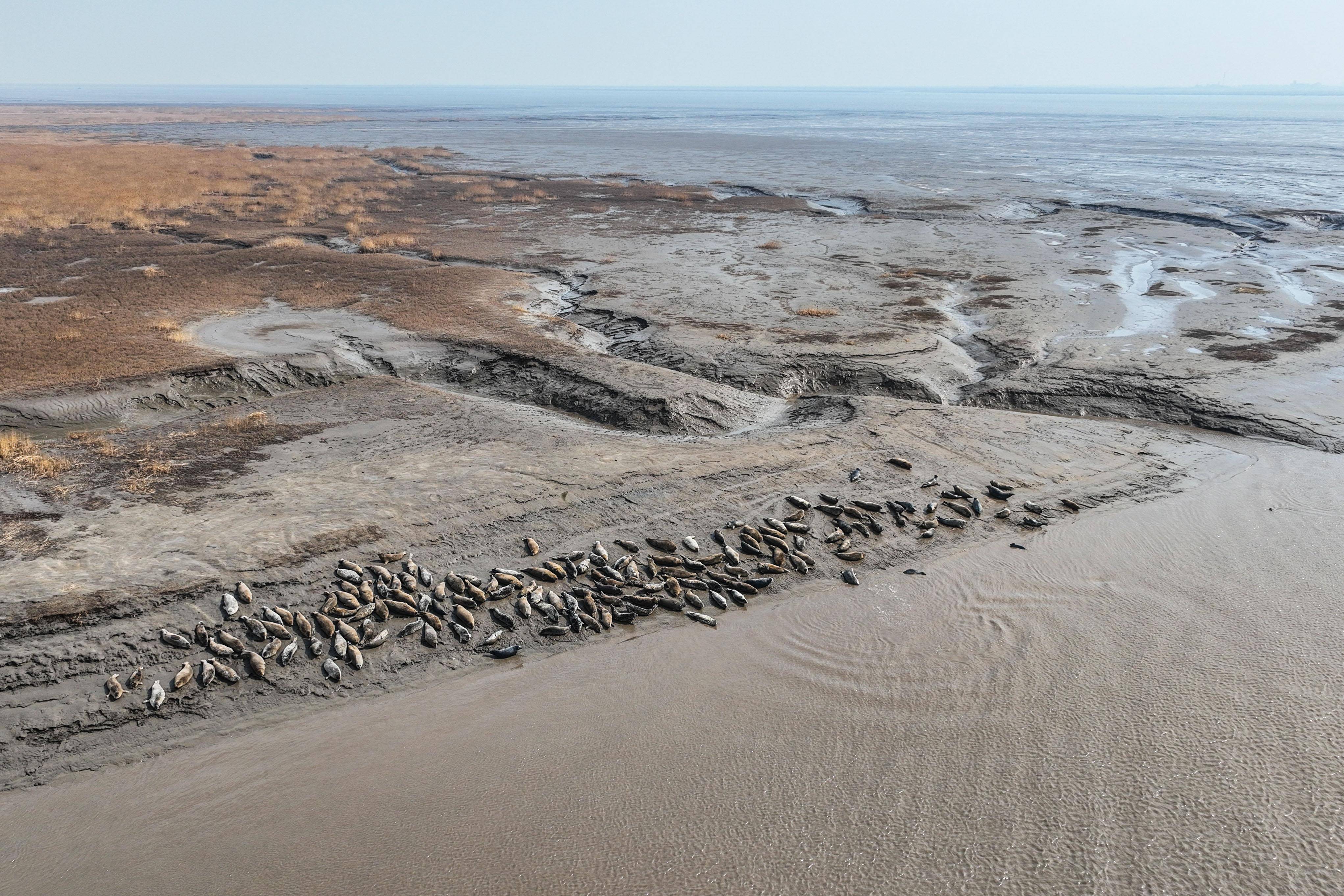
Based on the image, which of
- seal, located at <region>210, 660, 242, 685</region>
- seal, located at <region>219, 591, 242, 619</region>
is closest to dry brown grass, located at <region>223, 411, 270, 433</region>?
seal, located at <region>219, 591, 242, 619</region>

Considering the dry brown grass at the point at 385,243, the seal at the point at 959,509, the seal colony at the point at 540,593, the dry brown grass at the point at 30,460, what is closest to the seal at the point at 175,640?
the seal colony at the point at 540,593

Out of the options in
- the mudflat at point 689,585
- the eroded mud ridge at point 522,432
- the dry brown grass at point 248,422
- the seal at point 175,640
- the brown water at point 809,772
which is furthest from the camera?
the dry brown grass at point 248,422

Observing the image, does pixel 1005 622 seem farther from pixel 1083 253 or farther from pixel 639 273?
pixel 1083 253

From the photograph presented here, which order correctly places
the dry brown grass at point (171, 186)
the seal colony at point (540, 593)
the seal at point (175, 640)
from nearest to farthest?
1. the seal at point (175, 640)
2. the seal colony at point (540, 593)
3. the dry brown grass at point (171, 186)

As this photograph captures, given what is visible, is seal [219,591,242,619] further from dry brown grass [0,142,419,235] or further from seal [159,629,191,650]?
dry brown grass [0,142,419,235]

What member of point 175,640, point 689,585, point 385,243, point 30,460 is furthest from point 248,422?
point 385,243

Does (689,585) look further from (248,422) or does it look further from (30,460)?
(30,460)

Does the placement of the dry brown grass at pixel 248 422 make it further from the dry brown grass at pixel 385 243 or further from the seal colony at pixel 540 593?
the dry brown grass at pixel 385 243
